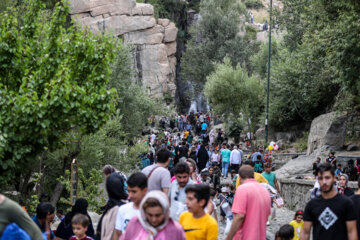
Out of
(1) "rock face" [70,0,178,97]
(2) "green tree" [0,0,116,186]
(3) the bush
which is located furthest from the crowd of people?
(1) "rock face" [70,0,178,97]

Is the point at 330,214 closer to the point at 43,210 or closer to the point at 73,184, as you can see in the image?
the point at 43,210

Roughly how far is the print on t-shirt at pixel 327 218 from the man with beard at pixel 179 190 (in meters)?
1.68

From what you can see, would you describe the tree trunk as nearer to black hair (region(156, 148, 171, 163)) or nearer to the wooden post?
the wooden post

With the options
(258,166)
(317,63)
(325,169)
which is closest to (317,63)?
(317,63)

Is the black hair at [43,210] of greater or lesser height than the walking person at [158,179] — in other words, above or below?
below

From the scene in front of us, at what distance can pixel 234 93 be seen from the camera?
3706 cm

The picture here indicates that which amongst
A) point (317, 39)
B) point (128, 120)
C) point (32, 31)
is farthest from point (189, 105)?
point (32, 31)

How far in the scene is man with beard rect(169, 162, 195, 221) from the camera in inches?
271

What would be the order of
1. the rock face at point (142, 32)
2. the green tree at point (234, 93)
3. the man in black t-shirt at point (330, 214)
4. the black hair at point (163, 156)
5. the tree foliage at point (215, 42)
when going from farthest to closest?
the tree foliage at point (215, 42) < the rock face at point (142, 32) < the green tree at point (234, 93) < the black hair at point (163, 156) < the man in black t-shirt at point (330, 214)

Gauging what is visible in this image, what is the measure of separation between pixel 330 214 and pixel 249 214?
98 cm

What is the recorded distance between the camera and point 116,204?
6.60m

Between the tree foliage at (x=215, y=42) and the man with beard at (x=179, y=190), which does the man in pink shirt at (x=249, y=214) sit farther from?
the tree foliage at (x=215, y=42)

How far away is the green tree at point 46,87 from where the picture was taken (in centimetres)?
1001

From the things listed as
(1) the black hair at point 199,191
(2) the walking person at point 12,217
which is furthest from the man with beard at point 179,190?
(2) the walking person at point 12,217
